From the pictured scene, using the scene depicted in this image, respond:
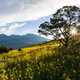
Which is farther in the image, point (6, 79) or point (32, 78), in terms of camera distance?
point (6, 79)

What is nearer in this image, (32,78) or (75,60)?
(32,78)

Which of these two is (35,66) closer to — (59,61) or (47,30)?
(59,61)

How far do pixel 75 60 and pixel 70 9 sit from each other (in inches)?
2073

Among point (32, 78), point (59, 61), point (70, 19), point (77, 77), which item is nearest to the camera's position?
point (77, 77)

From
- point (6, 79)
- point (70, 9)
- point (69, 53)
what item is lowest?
point (6, 79)

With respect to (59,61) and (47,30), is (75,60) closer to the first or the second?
(59,61)

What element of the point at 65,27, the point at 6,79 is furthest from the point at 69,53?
the point at 65,27

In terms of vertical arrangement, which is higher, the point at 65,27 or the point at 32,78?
the point at 65,27

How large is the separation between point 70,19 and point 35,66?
5151cm

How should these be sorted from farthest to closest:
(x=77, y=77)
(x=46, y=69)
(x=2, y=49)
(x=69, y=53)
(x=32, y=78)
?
1. (x=2, y=49)
2. (x=69, y=53)
3. (x=46, y=69)
4. (x=32, y=78)
5. (x=77, y=77)

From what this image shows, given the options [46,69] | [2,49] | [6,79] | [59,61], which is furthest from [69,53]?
[2,49]

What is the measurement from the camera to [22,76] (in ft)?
57.3

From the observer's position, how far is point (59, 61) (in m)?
19.6

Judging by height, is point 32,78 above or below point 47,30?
below
